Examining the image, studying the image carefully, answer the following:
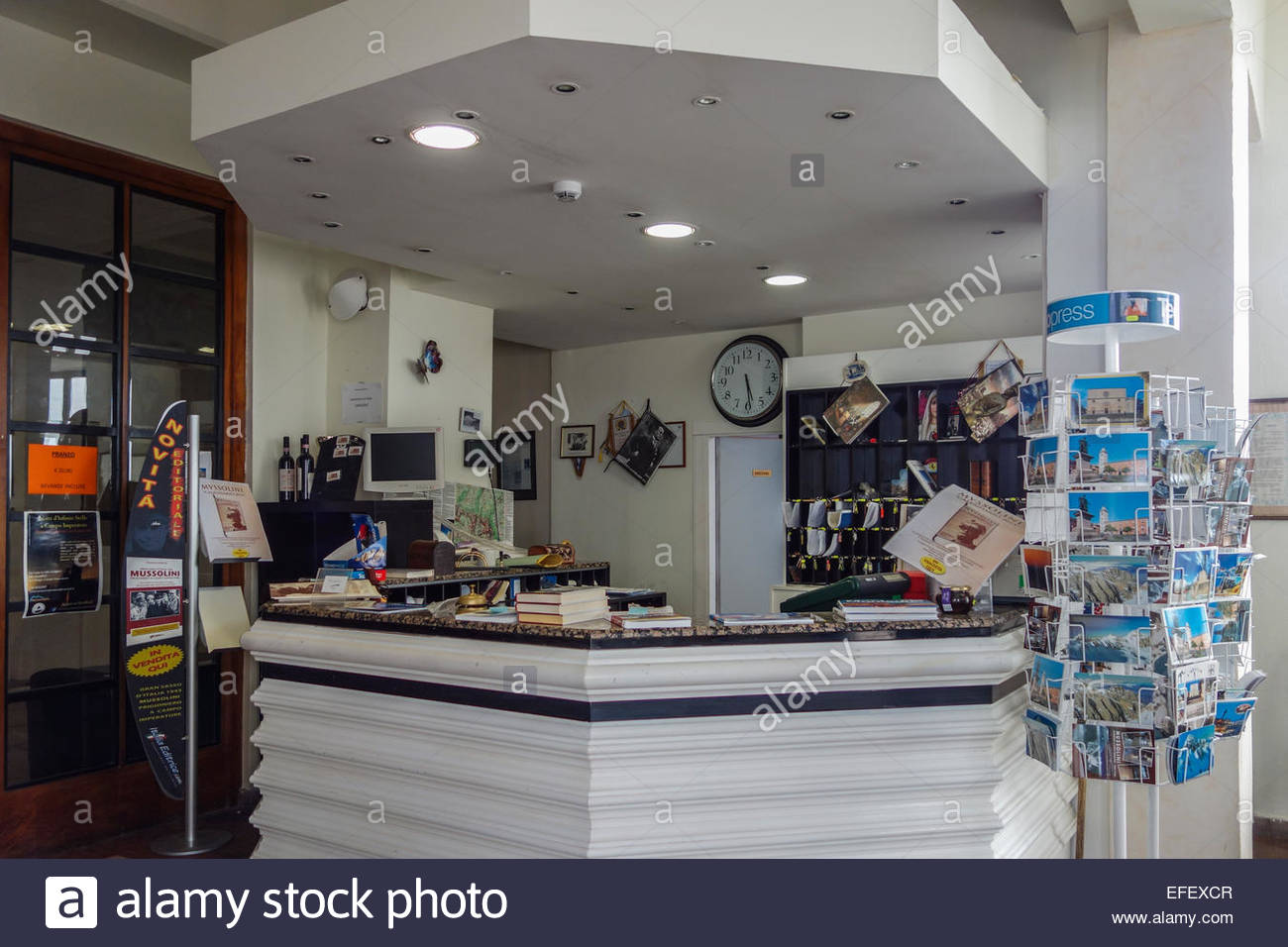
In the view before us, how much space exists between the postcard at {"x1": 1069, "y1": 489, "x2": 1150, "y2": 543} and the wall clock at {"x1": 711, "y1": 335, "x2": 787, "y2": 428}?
458 cm

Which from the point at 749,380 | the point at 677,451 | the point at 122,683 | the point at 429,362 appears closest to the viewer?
the point at 122,683

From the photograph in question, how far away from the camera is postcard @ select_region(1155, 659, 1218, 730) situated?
2.53m

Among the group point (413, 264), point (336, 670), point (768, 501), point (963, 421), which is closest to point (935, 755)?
point (336, 670)

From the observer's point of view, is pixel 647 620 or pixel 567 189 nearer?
pixel 647 620

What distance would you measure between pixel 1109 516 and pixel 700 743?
1236 millimetres

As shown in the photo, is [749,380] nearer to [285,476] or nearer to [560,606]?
[285,476]

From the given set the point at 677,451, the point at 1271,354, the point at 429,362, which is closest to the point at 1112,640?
the point at 1271,354

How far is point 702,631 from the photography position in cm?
281

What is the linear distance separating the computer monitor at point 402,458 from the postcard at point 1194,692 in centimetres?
402

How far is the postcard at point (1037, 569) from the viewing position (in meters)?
2.71

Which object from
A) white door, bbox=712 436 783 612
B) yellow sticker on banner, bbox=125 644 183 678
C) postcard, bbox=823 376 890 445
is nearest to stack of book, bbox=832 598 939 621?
yellow sticker on banner, bbox=125 644 183 678

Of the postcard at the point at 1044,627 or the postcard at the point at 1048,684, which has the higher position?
the postcard at the point at 1044,627

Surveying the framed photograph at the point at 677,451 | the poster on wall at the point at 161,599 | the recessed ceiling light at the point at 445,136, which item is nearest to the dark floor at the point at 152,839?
the poster on wall at the point at 161,599

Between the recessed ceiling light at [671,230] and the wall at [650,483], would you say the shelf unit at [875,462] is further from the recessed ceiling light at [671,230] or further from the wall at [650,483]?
the recessed ceiling light at [671,230]
